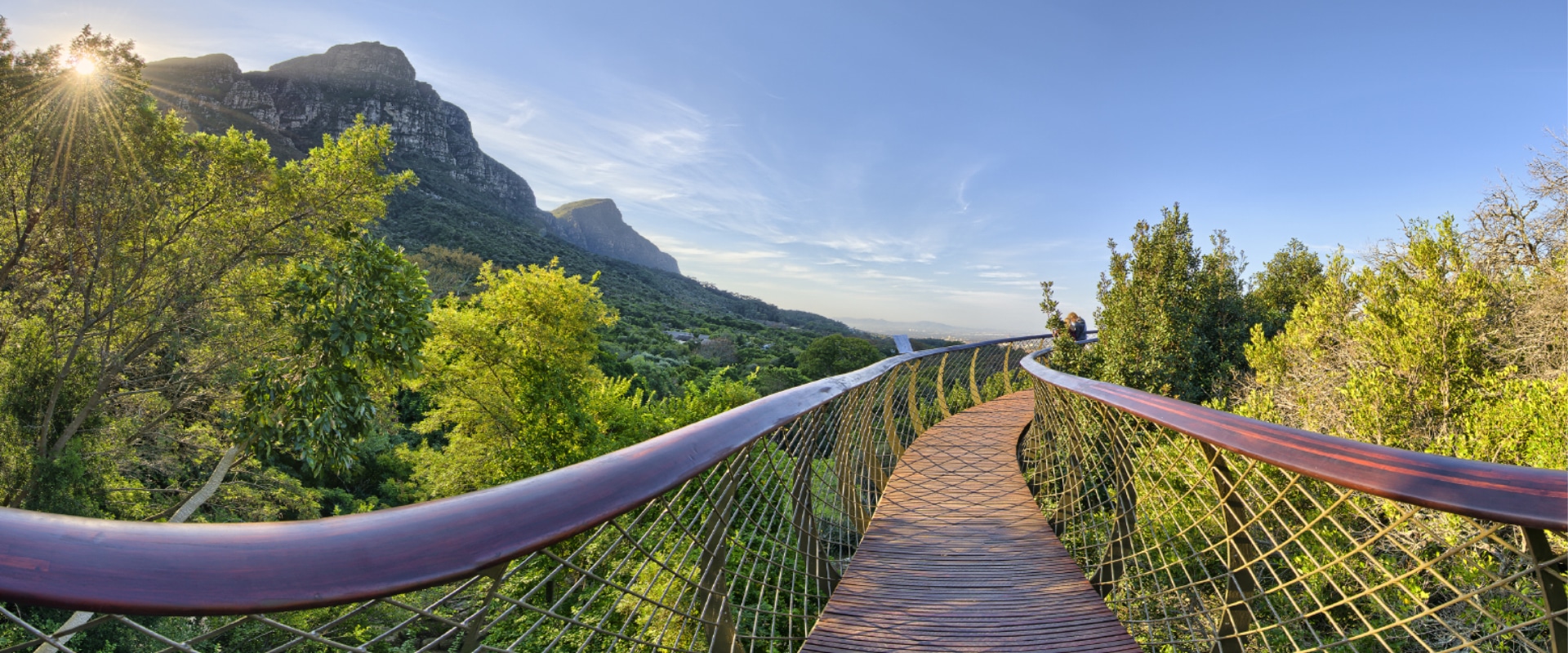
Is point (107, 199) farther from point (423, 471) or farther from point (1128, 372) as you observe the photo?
point (1128, 372)

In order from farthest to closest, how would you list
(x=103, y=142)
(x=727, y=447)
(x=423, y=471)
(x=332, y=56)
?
(x=332, y=56) < (x=423, y=471) < (x=103, y=142) < (x=727, y=447)

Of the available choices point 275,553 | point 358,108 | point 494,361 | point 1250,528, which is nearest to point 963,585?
point 1250,528

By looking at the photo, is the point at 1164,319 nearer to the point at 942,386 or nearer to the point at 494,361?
the point at 942,386

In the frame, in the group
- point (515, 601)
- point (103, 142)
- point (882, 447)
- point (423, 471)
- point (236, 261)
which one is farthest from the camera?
point (423, 471)

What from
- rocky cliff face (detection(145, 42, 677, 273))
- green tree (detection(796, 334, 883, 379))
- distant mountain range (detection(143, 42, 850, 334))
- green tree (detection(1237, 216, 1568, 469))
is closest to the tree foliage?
green tree (detection(1237, 216, 1568, 469))

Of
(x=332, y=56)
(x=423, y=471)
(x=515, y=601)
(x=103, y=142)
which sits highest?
(x=332, y=56)

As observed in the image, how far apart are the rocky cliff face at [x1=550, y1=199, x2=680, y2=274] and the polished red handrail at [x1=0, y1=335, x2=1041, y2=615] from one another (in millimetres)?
116006

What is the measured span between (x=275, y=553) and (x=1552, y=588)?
1610mm

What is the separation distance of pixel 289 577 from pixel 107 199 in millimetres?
13156

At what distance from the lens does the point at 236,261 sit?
1028 cm

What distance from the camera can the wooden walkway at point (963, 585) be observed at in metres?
1.85

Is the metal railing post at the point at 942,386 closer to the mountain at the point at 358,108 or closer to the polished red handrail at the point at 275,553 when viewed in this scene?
the polished red handrail at the point at 275,553

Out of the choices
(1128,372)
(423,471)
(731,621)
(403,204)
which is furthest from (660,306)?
(731,621)

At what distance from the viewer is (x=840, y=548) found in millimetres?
2600
